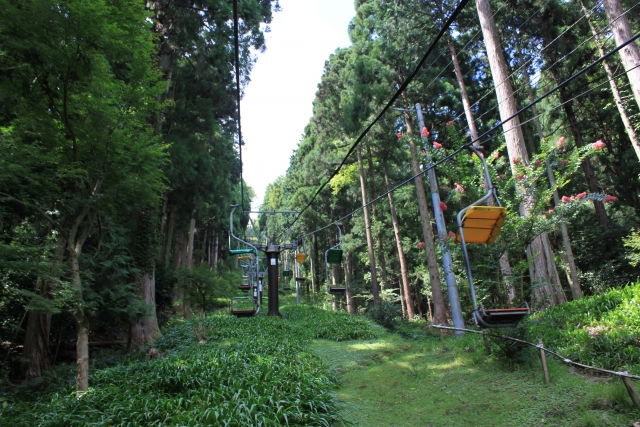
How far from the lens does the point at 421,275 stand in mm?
19062

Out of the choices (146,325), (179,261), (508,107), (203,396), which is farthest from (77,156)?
(179,261)

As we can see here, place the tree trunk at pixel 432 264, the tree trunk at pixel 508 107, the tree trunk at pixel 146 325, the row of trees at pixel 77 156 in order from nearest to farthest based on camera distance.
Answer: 1. the row of trees at pixel 77 156
2. the tree trunk at pixel 508 107
3. the tree trunk at pixel 146 325
4. the tree trunk at pixel 432 264

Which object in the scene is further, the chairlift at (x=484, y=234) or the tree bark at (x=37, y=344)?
the tree bark at (x=37, y=344)

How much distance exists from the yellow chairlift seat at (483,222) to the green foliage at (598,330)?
5.23 ft

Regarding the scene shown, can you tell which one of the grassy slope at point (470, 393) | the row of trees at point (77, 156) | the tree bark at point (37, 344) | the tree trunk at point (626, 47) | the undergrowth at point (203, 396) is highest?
the tree trunk at point (626, 47)

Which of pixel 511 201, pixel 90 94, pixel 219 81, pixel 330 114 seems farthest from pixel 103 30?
pixel 330 114

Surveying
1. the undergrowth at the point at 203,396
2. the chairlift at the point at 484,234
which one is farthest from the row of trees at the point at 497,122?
the undergrowth at the point at 203,396

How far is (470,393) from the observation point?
4.84m

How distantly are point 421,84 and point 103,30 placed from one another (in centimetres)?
1074

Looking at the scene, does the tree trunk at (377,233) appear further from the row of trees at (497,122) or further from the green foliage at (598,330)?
the green foliage at (598,330)

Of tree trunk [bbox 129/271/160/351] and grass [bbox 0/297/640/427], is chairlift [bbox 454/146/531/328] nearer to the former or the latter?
grass [bbox 0/297/640/427]

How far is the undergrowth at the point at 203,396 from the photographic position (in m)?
3.87

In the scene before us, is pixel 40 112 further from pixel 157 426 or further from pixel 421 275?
pixel 421 275

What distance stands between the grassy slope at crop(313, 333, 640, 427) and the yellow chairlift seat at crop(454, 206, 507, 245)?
6.33 ft
